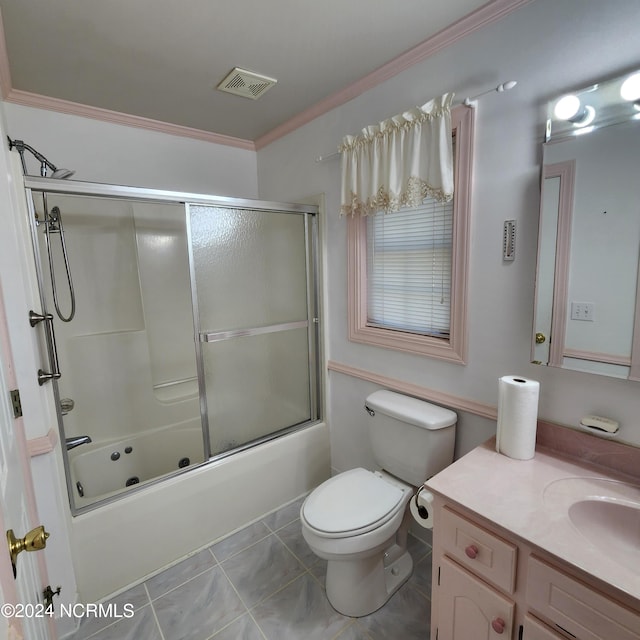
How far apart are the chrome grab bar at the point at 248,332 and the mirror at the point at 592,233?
1420 millimetres

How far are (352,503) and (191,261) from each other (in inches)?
57.0

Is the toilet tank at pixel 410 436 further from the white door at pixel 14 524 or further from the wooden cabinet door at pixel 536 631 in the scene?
the white door at pixel 14 524

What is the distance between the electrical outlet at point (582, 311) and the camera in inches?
48.2

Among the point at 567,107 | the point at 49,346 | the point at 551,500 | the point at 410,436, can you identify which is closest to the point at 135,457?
the point at 49,346

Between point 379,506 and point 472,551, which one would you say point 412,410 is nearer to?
point 379,506

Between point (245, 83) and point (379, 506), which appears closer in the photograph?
point (379, 506)

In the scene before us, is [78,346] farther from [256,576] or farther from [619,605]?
[619,605]

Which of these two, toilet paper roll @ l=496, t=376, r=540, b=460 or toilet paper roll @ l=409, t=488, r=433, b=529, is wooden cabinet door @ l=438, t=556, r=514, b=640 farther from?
toilet paper roll @ l=496, t=376, r=540, b=460

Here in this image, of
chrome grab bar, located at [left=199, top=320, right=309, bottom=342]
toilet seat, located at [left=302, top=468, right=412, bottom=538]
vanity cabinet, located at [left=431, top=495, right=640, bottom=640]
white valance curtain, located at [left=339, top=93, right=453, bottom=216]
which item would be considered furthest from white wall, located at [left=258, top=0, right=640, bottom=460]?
chrome grab bar, located at [left=199, top=320, right=309, bottom=342]

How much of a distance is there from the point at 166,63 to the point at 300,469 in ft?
7.90

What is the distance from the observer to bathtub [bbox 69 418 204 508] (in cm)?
220

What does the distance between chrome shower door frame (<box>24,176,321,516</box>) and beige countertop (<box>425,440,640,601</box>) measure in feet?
4.31

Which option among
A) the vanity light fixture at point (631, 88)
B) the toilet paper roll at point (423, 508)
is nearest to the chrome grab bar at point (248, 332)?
the toilet paper roll at point (423, 508)

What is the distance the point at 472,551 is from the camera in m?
1.05
